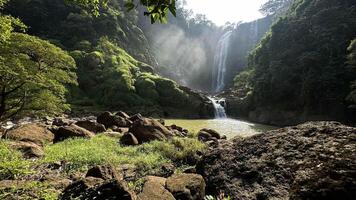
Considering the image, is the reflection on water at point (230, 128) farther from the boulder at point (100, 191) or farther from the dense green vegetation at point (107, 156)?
the boulder at point (100, 191)

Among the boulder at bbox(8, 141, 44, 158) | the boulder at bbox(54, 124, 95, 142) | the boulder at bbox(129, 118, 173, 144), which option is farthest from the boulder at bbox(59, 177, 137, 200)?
the boulder at bbox(54, 124, 95, 142)

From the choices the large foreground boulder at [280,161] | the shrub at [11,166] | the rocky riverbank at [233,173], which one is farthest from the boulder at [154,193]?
the shrub at [11,166]

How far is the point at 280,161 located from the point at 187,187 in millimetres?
1807

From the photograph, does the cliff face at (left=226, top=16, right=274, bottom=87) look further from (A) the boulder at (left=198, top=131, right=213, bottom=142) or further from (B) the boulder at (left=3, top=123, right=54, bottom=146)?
(B) the boulder at (left=3, top=123, right=54, bottom=146)

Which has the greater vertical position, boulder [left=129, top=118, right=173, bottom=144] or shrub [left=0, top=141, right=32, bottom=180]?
boulder [left=129, top=118, right=173, bottom=144]

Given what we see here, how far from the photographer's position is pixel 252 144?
21.1ft

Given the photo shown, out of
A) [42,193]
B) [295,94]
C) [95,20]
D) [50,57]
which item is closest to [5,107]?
[50,57]

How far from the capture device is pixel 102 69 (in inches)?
1623

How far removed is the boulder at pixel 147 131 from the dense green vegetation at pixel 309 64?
75.2 ft

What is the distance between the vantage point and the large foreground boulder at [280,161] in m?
3.19

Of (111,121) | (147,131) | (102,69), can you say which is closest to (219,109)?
(102,69)

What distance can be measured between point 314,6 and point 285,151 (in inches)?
1557

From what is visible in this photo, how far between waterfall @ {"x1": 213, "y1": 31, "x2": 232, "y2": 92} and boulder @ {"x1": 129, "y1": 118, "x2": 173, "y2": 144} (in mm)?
48758

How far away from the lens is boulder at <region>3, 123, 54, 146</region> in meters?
11.6
